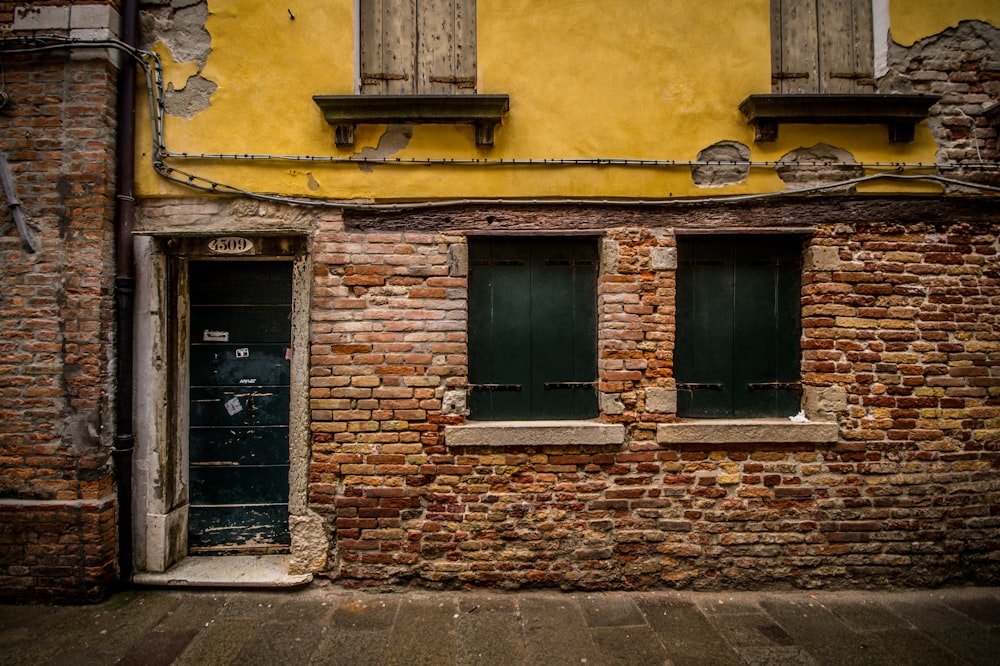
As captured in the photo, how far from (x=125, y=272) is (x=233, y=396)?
4.01ft

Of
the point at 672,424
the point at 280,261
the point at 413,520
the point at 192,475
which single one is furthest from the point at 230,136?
the point at 672,424

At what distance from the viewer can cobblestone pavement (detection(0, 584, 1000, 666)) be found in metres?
2.96

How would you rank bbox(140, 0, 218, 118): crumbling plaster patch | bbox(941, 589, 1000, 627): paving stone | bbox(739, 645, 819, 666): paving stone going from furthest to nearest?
bbox(140, 0, 218, 118): crumbling plaster patch < bbox(941, 589, 1000, 627): paving stone < bbox(739, 645, 819, 666): paving stone

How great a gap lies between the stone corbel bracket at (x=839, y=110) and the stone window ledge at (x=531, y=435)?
2.59 meters

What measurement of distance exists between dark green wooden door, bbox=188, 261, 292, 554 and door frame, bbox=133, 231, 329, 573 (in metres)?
0.17

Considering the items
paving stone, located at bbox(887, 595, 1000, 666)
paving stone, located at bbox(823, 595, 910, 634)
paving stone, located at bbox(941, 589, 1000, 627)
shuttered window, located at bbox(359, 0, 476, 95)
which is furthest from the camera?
shuttered window, located at bbox(359, 0, 476, 95)

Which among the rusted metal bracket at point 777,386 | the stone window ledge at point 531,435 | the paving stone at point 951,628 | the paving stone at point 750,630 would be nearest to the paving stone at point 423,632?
the stone window ledge at point 531,435

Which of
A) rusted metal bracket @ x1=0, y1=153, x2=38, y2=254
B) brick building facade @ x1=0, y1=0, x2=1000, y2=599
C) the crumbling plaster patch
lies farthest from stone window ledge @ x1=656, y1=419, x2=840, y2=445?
rusted metal bracket @ x1=0, y1=153, x2=38, y2=254

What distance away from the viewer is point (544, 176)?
12.4 ft

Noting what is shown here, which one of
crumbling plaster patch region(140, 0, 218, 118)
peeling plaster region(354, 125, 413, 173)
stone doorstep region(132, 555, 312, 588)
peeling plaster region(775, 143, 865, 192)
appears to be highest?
crumbling plaster patch region(140, 0, 218, 118)

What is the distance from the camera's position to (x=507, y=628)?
10.6 feet

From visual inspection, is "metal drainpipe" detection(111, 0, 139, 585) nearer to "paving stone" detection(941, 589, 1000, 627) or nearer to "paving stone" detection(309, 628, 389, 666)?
"paving stone" detection(309, 628, 389, 666)

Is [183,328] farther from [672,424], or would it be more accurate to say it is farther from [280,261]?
[672,424]

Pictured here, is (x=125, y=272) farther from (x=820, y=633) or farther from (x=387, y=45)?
(x=820, y=633)
